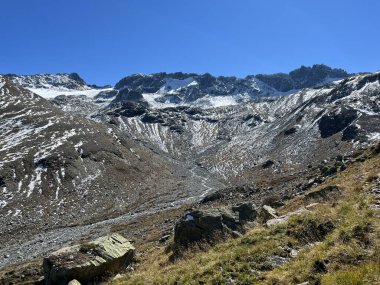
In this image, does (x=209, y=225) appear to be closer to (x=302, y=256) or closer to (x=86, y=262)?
(x=86, y=262)

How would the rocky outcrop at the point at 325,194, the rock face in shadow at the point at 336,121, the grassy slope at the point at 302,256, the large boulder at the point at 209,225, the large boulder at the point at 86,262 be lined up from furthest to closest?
the rock face in shadow at the point at 336,121, the rocky outcrop at the point at 325,194, the large boulder at the point at 209,225, the large boulder at the point at 86,262, the grassy slope at the point at 302,256

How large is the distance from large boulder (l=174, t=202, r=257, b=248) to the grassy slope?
1.50 metres

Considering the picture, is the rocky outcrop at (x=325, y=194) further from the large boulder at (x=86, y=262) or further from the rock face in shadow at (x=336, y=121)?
the rock face in shadow at (x=336, y=121)

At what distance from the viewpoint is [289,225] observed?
17.7m

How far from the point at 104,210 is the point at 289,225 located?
266 ft

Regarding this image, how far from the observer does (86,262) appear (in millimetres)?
20109

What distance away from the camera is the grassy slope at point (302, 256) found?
12.1 m

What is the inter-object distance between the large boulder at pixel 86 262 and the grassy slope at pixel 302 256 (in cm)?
264

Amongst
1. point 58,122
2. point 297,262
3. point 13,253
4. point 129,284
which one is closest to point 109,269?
point 129,284

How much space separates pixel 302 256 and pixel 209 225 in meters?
8.28

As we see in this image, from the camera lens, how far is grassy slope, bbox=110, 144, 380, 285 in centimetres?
1215

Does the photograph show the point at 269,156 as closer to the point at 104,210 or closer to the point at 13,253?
the point at 104,210

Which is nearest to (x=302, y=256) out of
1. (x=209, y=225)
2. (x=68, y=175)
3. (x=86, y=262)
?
(x=209, y=225)

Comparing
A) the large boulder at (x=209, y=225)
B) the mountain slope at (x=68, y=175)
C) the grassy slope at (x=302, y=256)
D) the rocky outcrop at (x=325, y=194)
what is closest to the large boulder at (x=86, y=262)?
the grassy slope at (x=302, y=256)
